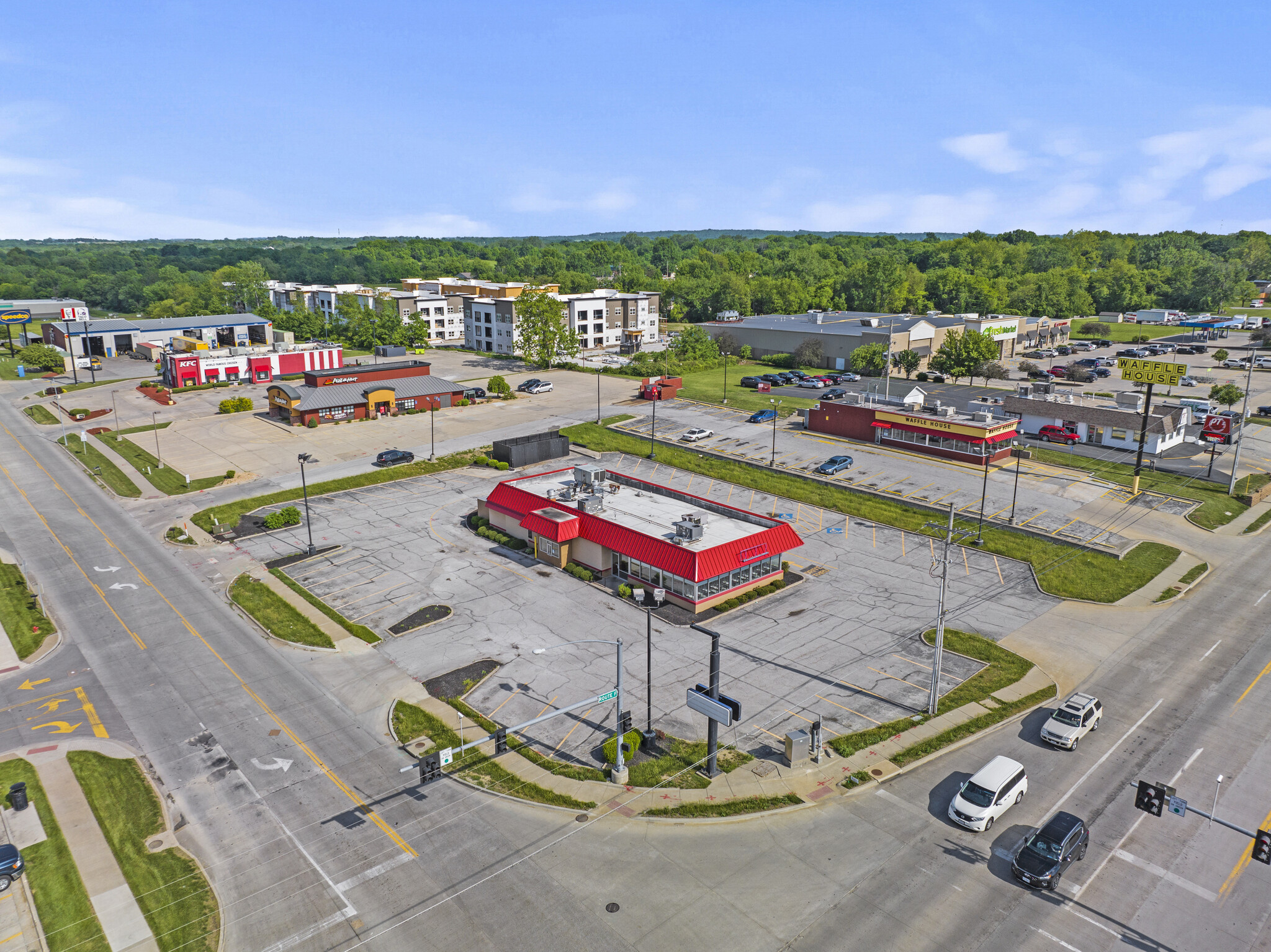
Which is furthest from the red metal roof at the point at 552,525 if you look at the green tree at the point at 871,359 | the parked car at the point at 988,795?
the green tree at the point at 871,359

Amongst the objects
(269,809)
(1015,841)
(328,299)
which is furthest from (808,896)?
(328,299)

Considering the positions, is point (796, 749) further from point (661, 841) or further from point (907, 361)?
point (907, 361)

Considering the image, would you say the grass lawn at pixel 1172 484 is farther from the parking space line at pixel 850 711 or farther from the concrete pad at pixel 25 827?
the concrete pad at pixel 25 827

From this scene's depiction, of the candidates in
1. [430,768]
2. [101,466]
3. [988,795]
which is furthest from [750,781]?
[101,466]

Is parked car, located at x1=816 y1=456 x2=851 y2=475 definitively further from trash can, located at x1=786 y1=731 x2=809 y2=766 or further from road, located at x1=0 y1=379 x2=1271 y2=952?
trash can, located at x1=786 y1=731 x2=809 y2=766

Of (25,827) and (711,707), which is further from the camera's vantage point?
(711,707)

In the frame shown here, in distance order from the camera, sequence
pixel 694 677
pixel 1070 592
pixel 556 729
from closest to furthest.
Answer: pixel 556 729, pixel 694 677, pixel 1070 592

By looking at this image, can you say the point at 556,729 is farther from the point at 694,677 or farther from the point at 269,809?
the point at 269,809
